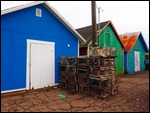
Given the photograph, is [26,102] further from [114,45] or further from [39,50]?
[114,45]

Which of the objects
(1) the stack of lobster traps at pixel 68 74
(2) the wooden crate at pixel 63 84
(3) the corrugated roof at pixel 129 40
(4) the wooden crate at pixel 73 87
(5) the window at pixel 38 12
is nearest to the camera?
(4) the wooden crate at pixel 73 87

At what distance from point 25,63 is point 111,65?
14.1 feet

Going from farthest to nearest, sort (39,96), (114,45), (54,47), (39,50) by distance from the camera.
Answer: (114,45) < (54,47) < (39,50) < (39,96)

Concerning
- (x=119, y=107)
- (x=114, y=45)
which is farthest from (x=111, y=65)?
(x=114, y=45)

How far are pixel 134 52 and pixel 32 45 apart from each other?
14.9 m

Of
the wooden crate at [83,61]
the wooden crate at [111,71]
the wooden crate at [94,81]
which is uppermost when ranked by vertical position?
the wooden crate at [83,61]

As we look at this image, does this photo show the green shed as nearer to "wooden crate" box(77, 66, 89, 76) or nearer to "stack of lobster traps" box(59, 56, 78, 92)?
"stack of lobster traps" box(59, 56, 78, 92)

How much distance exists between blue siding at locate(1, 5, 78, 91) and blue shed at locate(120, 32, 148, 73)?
37.4 feet

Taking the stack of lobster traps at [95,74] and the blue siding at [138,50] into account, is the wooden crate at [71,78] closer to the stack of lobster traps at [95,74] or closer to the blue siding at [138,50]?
the stack of lobster traps at [95,74]

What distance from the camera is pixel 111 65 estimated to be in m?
7.71

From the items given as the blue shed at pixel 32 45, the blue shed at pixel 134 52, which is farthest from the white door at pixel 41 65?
the blue shed at pixel 134 52

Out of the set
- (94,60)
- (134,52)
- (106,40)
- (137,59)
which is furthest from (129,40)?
(94,60)

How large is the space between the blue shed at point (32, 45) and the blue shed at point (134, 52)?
1041 centimetres

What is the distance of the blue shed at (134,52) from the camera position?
60.8 ft
